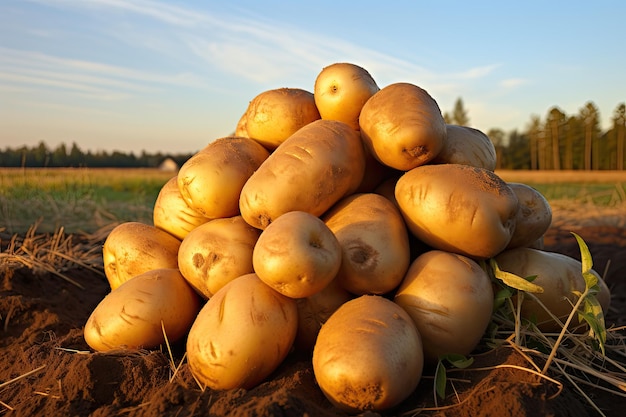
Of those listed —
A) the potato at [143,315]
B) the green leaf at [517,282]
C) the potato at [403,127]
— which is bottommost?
the potato at [143,315]

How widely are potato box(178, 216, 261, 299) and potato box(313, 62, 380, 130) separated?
0.90 m

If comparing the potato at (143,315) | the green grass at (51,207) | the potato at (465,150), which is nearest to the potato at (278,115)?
the potato at (465,150)

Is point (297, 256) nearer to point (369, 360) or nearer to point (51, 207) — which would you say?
point (369, 360)

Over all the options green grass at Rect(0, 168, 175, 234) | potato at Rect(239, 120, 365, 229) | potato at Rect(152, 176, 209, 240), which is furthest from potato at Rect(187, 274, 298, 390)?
green grass at Rect(0, 168, 175, 234)

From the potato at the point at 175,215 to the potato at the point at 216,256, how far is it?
379 mm

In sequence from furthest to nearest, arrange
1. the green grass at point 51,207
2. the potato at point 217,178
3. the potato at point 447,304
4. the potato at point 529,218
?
the green grass at point 51,207 → the potato at point 529,218 → the potato at point 217,178 → the potato at point 447,304

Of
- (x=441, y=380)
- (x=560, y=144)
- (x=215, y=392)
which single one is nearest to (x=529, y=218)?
(x=441, y=380)

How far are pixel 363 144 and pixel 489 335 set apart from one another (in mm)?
1214

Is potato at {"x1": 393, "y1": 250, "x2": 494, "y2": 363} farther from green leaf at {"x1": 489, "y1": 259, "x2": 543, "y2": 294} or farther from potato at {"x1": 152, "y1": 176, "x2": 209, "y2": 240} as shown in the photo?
potato at {"x1": 152, "y1": 176, "x2": 209, "y2": 240}

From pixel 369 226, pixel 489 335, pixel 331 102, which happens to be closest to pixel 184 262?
pixel 369 226

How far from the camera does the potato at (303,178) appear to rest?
266 centimetres

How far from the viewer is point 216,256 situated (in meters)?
2.76

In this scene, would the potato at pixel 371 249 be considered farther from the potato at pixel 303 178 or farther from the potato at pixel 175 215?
the potato at pixel 175 215

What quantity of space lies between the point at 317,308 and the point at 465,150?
4.24ft
